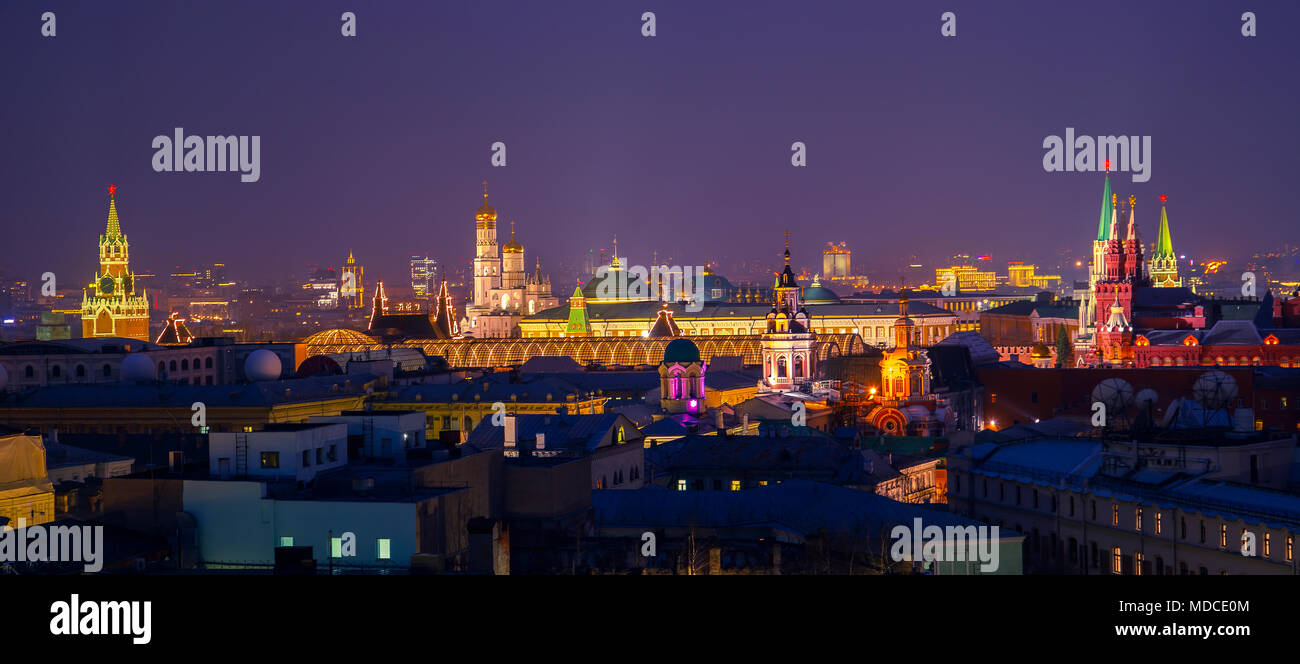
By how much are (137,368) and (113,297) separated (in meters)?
58.7

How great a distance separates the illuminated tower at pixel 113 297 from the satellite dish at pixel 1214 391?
313ft

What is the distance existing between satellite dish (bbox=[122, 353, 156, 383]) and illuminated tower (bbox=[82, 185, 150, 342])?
5570 cm

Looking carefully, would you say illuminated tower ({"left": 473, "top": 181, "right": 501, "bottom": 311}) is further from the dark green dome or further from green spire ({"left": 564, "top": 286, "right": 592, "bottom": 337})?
the dark green dome

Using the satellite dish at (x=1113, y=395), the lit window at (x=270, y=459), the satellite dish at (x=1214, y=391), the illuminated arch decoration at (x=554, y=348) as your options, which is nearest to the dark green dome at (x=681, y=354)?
the satellite dish at (x=1113, y=395)

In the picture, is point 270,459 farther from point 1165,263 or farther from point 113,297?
point 1165,263

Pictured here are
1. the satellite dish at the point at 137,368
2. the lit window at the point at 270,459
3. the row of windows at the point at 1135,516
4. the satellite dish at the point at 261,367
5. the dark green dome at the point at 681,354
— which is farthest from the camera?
the satellite dish at the point at 261,367

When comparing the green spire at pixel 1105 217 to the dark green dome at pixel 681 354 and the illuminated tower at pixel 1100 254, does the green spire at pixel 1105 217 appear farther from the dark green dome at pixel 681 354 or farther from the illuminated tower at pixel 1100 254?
the dark green dome at pixel 681 354

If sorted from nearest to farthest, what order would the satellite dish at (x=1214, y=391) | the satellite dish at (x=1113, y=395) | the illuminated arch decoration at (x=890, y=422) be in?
the satellite dish at (x=1214, y=391), the satellite dish at (x=1113, y=395), the illuminated arch decoration at (x=890, y=422)

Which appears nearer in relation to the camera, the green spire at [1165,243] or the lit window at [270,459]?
the lit window at [270,459]

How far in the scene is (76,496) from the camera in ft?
116

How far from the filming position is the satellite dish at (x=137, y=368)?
239 feet
